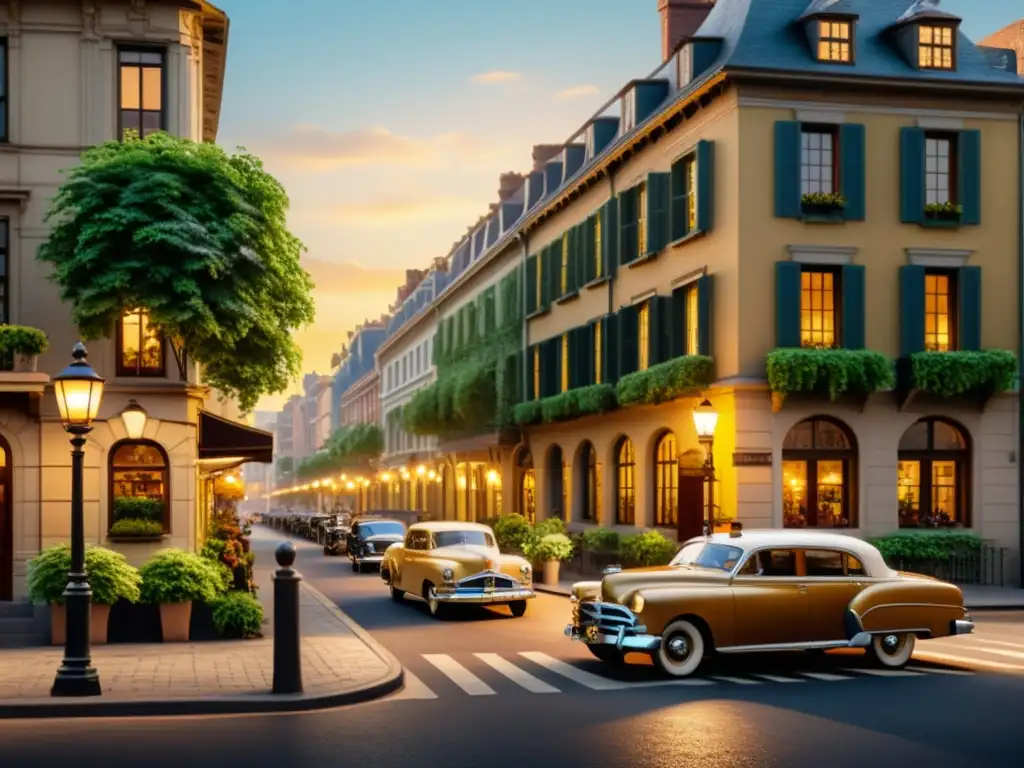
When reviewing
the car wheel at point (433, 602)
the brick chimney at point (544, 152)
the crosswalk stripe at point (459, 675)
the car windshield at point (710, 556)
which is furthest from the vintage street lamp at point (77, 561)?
the brick chimney at point (544, 152)

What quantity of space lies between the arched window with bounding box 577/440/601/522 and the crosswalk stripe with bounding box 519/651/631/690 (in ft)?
71.4

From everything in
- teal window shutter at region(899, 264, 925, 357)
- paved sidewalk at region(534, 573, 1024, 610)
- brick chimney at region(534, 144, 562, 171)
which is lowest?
paved sidewalk at region(534, 573, 1024, 610)

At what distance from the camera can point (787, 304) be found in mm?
29141

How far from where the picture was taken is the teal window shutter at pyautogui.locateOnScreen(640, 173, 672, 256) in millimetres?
33281

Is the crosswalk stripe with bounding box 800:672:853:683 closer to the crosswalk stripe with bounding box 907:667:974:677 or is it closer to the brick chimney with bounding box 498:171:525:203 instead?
the crosswalk stripe with bounding box 907:667:974:677

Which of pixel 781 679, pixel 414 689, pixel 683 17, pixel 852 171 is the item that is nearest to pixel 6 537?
pixel 414 689

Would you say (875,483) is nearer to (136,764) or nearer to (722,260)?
(722,260)

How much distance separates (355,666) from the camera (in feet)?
53.6

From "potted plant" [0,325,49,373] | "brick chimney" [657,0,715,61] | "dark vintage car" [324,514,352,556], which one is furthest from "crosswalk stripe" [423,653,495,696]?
"dark vintage car" [324,514,352,556]

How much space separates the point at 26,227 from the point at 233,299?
362 centimetres

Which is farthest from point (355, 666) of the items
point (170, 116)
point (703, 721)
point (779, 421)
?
point (779, 421)

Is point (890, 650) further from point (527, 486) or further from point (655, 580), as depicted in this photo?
point (527, 486)

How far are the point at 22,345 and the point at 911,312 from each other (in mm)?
18820

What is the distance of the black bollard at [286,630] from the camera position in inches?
551
